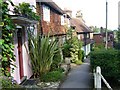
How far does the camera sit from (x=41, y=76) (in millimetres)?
12125

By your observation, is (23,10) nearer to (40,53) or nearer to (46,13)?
(40,53)

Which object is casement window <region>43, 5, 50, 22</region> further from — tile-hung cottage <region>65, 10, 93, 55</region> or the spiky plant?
tile-hung cottage <region>65, 10, 93, 55</region>

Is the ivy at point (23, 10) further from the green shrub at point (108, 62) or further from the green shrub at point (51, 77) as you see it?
the green shrub at point (108, 62)

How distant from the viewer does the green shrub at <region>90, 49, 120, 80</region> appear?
38.2 feet

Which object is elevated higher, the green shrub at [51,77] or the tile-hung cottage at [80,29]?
the tile-hung cottage at [80,29]

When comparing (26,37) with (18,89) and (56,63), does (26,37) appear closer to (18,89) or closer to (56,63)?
(56,63)

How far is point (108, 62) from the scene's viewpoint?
1168cm

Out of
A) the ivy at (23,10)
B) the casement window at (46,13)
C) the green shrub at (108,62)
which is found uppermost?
the casement window at (46,13)

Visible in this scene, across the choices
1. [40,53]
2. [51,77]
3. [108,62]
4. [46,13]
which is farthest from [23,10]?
[46,13]

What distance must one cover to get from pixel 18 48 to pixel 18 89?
14.9ft

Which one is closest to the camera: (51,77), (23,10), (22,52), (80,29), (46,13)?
(23,10)

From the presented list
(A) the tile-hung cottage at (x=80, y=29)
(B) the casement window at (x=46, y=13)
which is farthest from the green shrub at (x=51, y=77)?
(A) the tile-hung cottage at (x=80, y=29)

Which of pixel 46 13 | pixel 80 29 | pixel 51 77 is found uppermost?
pixel 46 13

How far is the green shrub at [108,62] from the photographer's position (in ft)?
38.2
